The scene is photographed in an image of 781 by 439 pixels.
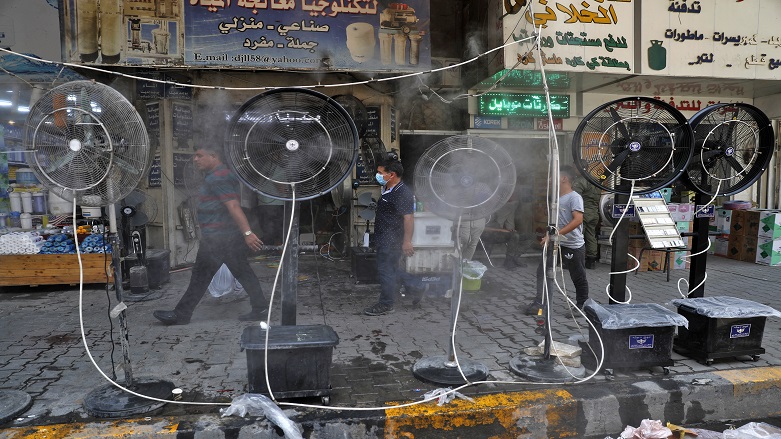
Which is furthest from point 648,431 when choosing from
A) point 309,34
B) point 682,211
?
point 309,34

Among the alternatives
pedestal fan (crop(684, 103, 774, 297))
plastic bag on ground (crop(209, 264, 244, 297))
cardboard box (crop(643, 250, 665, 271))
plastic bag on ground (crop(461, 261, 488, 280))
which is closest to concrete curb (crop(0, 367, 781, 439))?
pedestal fan (crop(684, 103, 774, 297))

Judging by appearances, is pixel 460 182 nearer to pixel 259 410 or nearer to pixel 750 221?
pixel 259 410

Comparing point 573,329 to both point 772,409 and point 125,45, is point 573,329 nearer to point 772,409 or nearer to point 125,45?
point 772,409

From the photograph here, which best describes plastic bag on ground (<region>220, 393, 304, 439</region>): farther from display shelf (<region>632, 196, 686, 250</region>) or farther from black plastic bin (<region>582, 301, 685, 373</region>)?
display shelf (<region>632, 196, 686, 250</region>)

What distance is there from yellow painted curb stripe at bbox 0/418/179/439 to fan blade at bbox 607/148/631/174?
404cm

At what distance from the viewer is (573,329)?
534cm

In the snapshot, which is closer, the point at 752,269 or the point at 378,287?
the point at 378,287

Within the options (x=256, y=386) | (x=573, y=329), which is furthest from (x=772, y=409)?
(x=256, y=386)

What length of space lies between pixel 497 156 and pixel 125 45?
6.29m

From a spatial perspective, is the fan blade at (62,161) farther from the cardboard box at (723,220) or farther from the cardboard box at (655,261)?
the cardboard box at (723,220)

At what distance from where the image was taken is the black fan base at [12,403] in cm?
327

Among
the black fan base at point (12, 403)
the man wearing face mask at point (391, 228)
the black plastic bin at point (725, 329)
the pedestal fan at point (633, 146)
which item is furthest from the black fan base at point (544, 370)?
the black fan base at point (12, 403)

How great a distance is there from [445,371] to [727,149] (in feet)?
11.4

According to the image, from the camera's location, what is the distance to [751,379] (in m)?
A: 4.00
